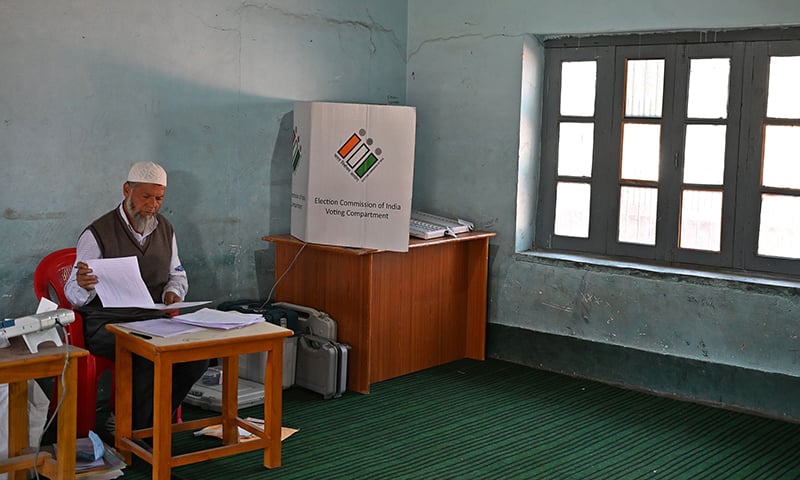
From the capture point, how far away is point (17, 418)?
3.71m

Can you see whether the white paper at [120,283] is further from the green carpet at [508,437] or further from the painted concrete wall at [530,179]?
the painted concrete wall at [530,179]

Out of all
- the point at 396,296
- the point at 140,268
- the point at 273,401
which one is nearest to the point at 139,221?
the point at 140,268

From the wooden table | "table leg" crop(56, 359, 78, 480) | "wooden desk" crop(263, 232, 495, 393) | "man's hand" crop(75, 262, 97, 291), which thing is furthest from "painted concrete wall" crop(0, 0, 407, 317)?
"table leg" crop(56, 359, 78, 480)

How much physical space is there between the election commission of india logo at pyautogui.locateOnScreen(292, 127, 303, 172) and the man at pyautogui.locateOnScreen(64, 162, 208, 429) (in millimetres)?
990

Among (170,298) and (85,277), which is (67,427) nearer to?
(85,277)

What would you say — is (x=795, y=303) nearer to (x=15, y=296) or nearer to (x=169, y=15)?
(x=169, y=15)

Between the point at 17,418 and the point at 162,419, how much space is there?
568 millimetres

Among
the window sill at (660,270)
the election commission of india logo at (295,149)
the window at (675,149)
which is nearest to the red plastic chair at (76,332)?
the election commission of india logo at (295,149)

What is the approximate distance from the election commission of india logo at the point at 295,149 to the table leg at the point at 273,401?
1.58m

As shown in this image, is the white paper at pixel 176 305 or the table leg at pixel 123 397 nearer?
the table leg at pixel 123 397

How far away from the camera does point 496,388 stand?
5527 millimetres

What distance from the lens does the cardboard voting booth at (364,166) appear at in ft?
17.0

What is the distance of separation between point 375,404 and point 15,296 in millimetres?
1947

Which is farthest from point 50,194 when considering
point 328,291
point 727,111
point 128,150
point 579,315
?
point 727,111
